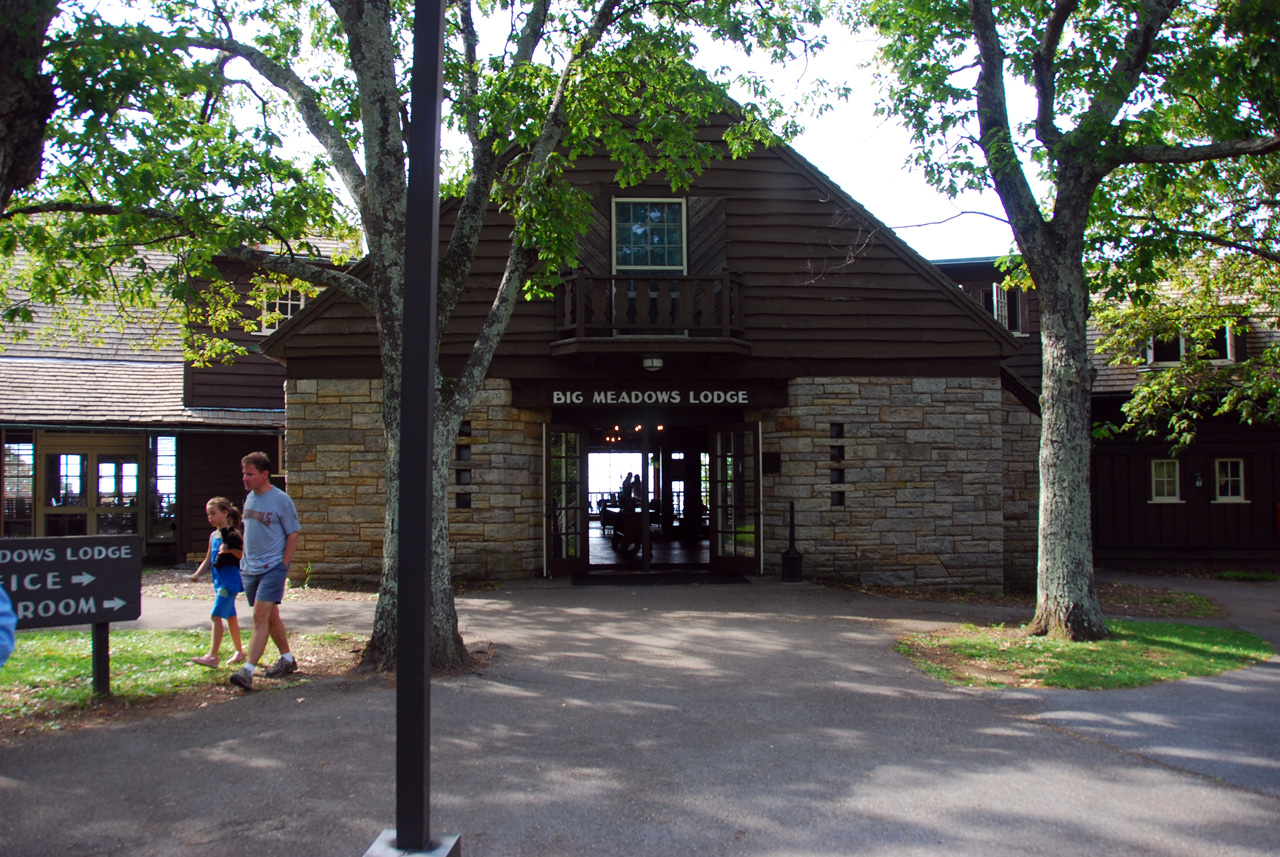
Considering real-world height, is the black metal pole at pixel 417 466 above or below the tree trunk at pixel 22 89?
below

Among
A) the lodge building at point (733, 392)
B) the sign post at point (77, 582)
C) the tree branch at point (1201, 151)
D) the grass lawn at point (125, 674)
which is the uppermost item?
the tree branch at point (1201, 151)

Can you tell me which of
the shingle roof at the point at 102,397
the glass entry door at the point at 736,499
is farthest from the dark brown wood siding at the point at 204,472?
the glass entry door at the point at 736,499

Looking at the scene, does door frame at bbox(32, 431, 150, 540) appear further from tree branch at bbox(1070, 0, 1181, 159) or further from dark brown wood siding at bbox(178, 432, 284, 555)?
tree branch at bbox(1070, 0, 1181, 159)

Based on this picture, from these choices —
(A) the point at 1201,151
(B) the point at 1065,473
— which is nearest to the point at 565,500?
(B) the point at 1065,473

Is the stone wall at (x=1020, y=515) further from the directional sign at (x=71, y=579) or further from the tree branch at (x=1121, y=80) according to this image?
the directional sign at (x=71, y=579)

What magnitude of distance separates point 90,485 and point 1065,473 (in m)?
16.2

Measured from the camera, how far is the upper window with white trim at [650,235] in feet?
42.5

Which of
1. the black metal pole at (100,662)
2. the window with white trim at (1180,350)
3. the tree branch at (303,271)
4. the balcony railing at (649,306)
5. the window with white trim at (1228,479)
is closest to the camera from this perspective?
the black metal pole at (100,662)

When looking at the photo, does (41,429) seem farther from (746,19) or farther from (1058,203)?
(1058,203)

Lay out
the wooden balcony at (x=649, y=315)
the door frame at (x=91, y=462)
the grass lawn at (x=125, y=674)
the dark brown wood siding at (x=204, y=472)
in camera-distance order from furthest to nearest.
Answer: the dark brown wood siding at (x=204, y=472) < the door frame at (x=91, y=462) < the wooden balcony at (x=649, y=315) < the grass lawn at (x=125, y=674)

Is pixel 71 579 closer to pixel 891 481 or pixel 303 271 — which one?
pixel 303 271

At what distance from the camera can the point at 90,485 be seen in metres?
16.2

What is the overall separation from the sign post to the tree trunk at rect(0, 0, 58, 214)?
7.50ft

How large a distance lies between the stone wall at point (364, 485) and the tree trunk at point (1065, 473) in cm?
690
